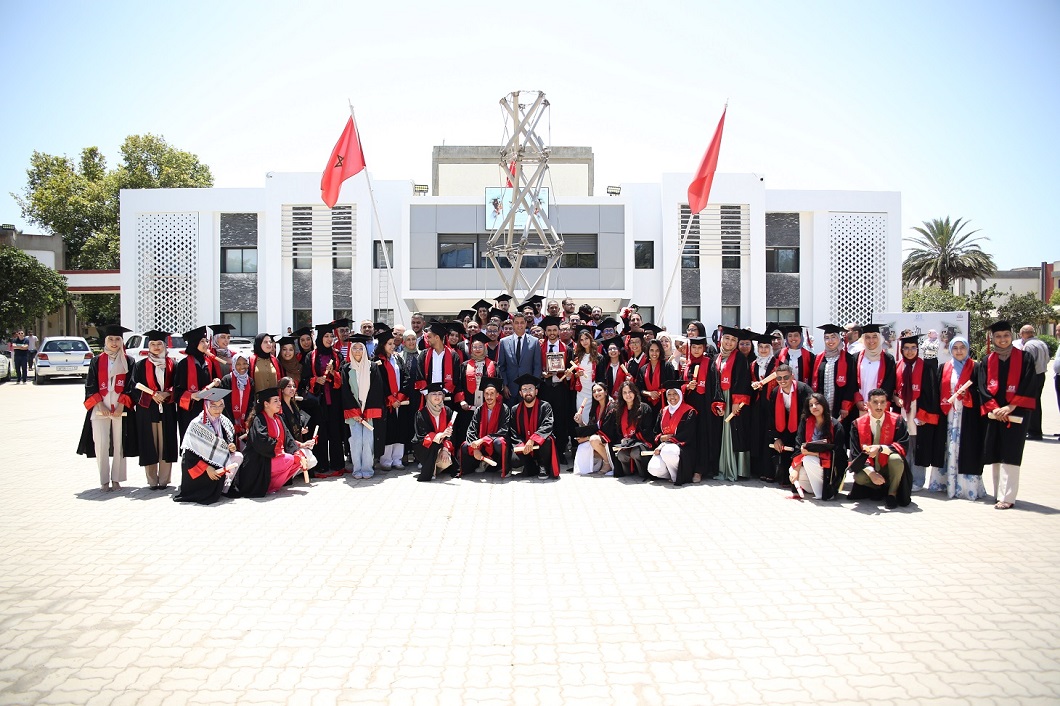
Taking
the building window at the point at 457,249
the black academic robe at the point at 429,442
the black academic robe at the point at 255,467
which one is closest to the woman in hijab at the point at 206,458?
the black academic robe at the point at 255,467

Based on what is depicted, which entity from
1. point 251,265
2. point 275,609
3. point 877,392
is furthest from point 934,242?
point 275,609

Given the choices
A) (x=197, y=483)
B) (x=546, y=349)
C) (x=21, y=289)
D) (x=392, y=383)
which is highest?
(x=21, y=289)

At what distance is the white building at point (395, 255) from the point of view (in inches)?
1185

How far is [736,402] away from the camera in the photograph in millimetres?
9336

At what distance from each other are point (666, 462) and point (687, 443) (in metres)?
0.38

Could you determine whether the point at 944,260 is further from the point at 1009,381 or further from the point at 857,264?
the point at 1009,381

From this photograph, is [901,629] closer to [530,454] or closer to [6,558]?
[530,454]

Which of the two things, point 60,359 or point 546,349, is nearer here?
point 546,349

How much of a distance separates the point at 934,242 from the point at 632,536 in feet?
149

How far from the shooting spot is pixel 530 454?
9500mm

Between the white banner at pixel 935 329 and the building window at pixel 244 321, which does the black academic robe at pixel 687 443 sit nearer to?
the white banner at pixel 935 329

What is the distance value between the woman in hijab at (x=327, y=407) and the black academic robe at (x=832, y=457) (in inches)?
240

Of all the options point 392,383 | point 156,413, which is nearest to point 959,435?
point 392,383

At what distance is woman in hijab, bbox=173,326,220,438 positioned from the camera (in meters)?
8.77
